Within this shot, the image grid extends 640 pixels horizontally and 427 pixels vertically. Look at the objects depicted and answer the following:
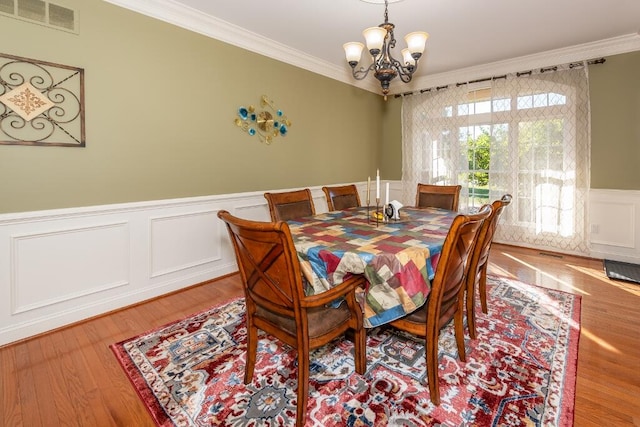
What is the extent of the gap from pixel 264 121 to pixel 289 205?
1397 mm

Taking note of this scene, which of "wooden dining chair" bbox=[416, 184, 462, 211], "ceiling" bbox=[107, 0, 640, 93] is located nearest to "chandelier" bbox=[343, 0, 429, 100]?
"ceiling" bbox=[107, 0, 640, 93]

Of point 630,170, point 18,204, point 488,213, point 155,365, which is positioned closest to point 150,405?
point 155,365

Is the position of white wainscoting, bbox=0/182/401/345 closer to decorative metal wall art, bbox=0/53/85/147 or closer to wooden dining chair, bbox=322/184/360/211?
decorative metal wall art, bbox=0/53/85/147

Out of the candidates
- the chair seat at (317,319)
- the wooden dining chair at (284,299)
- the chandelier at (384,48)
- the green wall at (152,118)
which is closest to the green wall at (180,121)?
the green wall at (152,118)

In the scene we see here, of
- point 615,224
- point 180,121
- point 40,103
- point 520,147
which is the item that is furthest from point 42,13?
point 615,224

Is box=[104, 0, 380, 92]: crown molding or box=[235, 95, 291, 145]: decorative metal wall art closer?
box=[104, 0, 380, 92]: crown molding

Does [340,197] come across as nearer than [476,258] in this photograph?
No

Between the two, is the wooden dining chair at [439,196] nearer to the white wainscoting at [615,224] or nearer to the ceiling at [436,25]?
the ceiling at [436,25]

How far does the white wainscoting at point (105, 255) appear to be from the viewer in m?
2.16

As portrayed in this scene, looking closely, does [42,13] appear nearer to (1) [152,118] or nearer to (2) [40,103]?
(2) [40,103]

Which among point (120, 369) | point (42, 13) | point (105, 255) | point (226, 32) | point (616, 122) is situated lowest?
point (120, 369)

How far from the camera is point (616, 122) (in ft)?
12.2

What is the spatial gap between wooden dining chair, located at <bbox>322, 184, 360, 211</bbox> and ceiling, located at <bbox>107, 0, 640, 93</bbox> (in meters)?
1.59

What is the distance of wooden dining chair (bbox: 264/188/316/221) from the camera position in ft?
8.27
